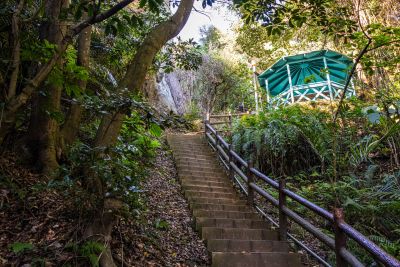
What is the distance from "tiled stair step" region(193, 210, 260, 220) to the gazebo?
5460mm

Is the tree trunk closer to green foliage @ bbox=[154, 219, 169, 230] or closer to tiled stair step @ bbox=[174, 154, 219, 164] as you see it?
green foliage @ bbox=[154, 219, 169, 230]

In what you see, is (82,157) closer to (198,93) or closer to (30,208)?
(30,208)

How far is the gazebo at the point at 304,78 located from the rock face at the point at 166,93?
5574 mm

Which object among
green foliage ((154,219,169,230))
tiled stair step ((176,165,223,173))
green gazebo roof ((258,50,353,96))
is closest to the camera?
green foliage ((154,219,169,230))

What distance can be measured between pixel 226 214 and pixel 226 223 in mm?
429

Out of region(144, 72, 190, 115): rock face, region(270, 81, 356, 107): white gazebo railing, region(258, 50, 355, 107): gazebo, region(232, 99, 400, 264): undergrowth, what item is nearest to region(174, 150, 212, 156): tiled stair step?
region(232, 99, 400, 264): undergrowth

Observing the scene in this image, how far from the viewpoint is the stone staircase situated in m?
3.99

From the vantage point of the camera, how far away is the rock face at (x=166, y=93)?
54.9 ft

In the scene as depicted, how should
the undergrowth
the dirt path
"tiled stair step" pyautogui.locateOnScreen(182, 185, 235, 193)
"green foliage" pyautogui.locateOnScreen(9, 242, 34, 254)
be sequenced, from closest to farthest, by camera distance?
"green foliage" pyautogui.locateOnScreen(9, 242, 34, 254), the dirt path, the undergrowth, "tiled stair step" pyautogui.locateOnScreen(182, 185, 235, 193)

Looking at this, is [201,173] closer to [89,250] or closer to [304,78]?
[89,250]

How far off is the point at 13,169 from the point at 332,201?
547 centimetres

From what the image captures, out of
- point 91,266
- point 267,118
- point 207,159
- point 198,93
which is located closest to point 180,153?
point 207,159

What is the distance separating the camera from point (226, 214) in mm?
5570

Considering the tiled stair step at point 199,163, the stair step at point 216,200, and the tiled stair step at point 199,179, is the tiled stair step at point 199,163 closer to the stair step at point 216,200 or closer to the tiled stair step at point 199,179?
the tiled stair step at point 199,179
